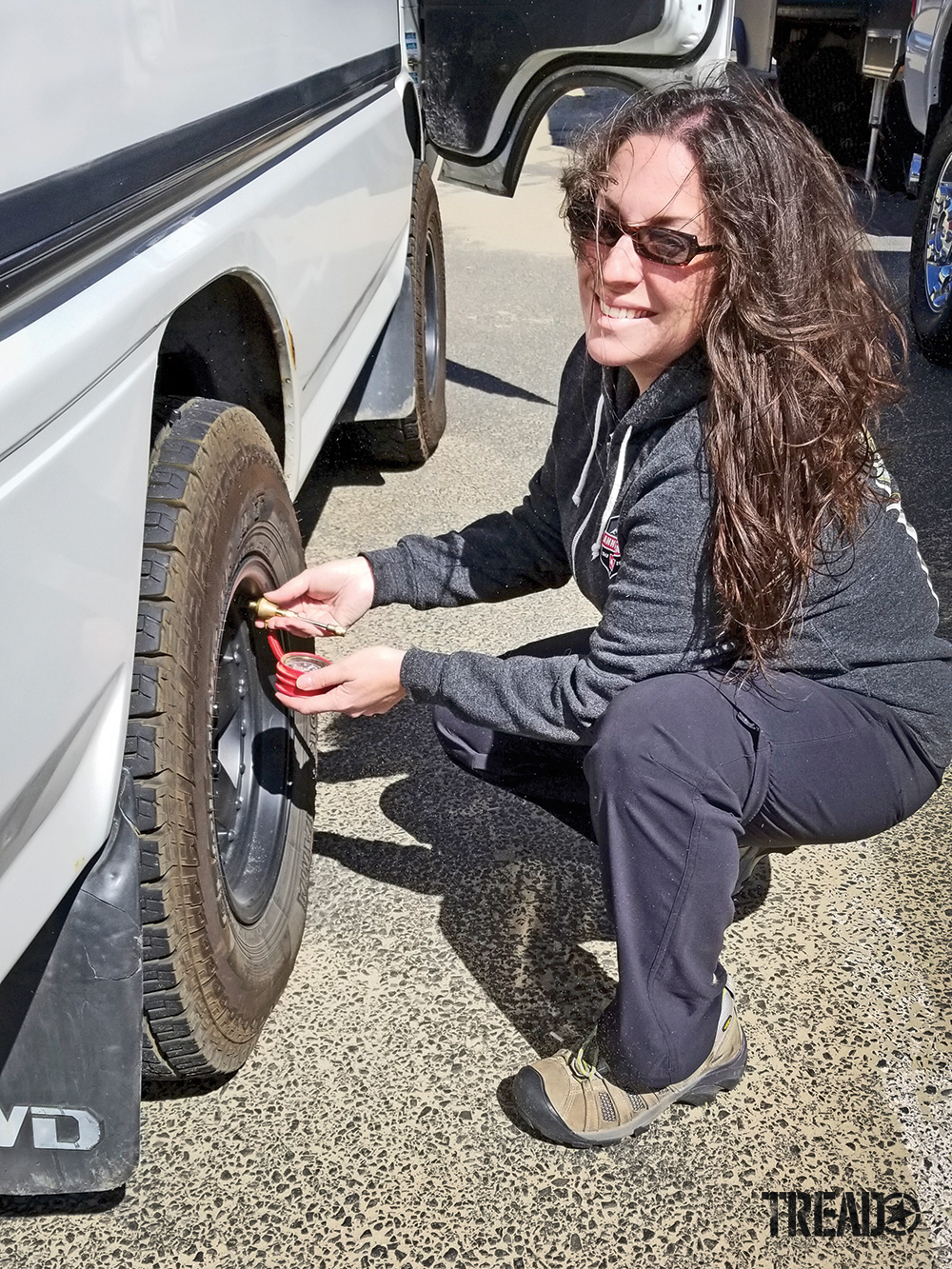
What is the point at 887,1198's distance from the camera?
1626 millimetres

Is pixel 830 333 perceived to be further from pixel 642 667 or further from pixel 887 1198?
pixel 887 1198

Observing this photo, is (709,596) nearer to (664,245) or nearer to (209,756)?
(664,245)

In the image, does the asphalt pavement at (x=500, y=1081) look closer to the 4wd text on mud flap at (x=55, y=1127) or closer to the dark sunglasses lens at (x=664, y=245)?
the 4wd text on mud flap at (x=55, y=1127)

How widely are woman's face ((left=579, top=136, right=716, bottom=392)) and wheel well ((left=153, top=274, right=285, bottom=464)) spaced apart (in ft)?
1.67

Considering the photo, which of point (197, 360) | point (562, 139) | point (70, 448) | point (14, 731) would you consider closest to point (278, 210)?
point (197, 360)

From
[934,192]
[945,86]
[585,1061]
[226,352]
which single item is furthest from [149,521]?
[945,86]

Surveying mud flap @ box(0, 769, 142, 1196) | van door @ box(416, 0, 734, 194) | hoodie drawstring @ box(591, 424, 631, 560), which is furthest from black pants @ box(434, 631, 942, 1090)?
van door @ box(416, 0, 734, 194)

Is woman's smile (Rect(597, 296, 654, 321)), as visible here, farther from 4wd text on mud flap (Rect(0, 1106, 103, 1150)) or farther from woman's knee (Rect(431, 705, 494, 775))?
4wd text on mud flap (Rect(0, 1106, 103, 1150))

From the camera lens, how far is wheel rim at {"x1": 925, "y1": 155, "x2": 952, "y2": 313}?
15.4 feet

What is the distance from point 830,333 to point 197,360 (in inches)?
35.8

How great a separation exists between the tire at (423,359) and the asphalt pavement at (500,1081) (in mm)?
1382

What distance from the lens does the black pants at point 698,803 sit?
1.55 meters

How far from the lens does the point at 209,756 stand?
1.51 metres

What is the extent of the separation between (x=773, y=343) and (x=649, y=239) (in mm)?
201
